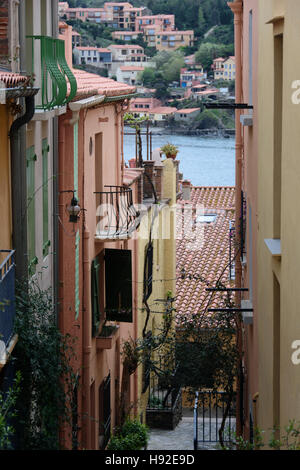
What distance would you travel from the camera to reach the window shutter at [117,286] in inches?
726

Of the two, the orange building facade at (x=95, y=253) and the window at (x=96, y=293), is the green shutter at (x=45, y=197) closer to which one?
the orange building facade at (x=95, y=253)

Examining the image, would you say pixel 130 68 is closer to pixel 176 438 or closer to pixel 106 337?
pixel 106 337

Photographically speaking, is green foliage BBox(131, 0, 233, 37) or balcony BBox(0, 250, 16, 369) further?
green foliage BBox(131, 0, 233, 37)

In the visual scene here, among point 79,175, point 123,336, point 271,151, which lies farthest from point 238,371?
point 271,151

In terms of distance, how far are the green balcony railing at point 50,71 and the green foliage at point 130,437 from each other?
7753 mm

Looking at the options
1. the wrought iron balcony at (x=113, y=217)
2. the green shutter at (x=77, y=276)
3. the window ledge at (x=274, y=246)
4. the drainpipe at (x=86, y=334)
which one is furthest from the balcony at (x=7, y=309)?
the wrought iron balcony at (x=113, y=217)

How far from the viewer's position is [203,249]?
104 ft

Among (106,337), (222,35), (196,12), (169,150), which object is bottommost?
(106,337)

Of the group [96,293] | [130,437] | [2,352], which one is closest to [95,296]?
[96,293]

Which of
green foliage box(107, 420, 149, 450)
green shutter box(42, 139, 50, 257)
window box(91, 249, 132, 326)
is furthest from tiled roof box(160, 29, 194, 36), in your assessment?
green shutter box(42, 139, 50, 257)

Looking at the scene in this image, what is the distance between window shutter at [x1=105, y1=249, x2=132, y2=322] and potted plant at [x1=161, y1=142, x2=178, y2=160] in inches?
391

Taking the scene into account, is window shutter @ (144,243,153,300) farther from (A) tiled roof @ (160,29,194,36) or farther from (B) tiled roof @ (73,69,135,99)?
(A) tiled roof @ (160,29,194,36)

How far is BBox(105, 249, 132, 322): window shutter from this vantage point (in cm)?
1844

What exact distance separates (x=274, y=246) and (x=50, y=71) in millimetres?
4172
